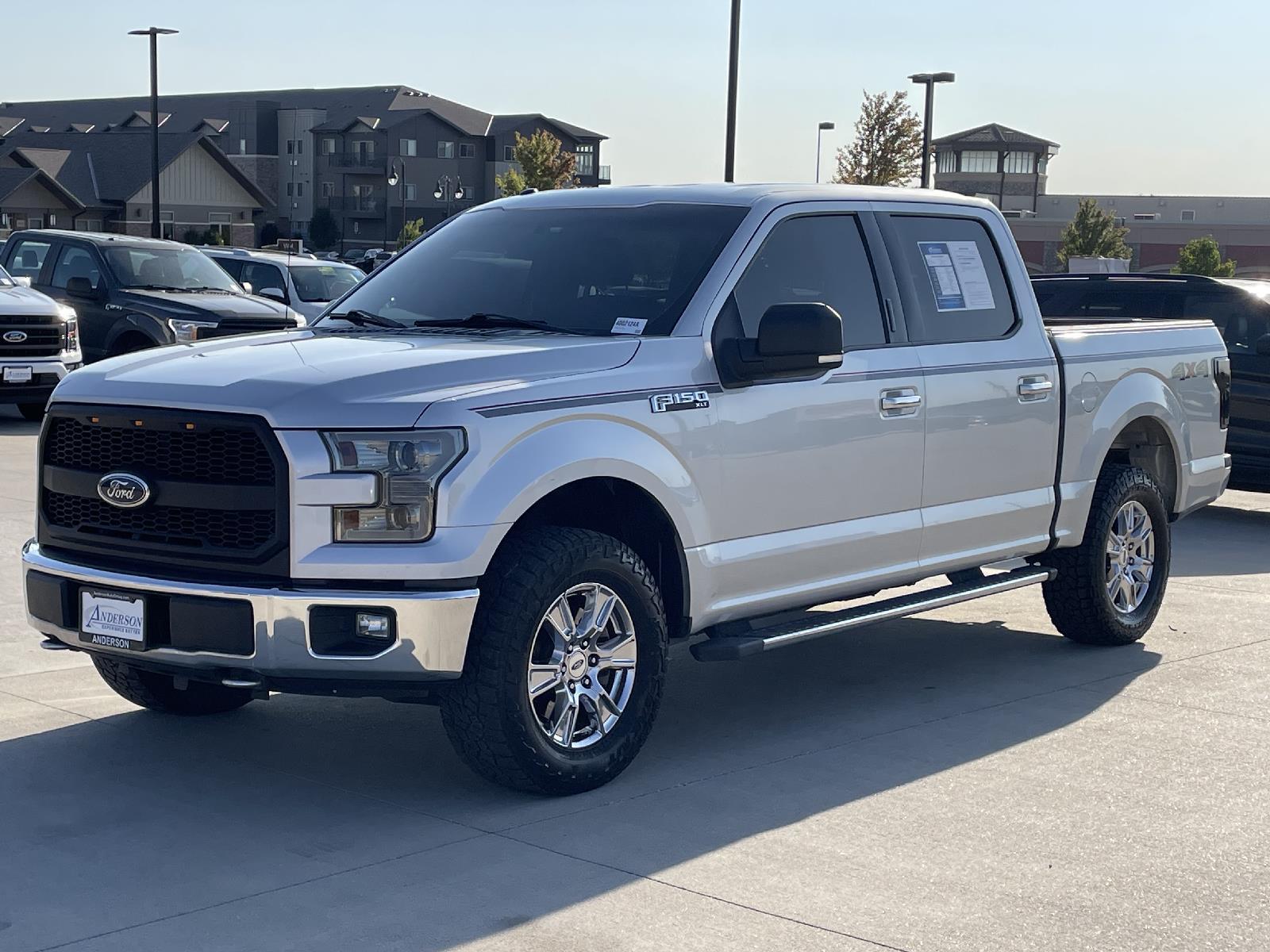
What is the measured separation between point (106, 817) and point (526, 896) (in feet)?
4.94

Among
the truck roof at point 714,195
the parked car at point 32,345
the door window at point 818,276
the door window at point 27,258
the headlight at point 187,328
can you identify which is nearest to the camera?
the door window at point 818,276

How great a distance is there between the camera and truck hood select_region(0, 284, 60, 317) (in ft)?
55.0

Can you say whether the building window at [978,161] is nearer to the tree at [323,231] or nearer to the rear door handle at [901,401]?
the tree at [323,231]

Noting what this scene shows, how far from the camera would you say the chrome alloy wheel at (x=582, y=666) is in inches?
222

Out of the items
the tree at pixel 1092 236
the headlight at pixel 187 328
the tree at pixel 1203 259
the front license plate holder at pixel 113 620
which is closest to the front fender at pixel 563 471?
the front license plate holder at pixel 113 620

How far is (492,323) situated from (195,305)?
12.9m

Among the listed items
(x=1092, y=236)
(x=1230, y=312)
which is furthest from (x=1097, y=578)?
(x=1092, y=236)

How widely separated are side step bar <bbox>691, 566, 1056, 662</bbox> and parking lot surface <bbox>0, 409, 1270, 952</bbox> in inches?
15.7

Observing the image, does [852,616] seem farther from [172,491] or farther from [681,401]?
[172,491]

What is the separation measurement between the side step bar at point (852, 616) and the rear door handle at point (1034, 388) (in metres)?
0.79

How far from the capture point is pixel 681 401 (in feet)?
19.6

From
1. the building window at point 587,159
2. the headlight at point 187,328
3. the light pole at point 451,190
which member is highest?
the building window at point 587,159

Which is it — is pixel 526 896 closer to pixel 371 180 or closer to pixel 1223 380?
pixel 1223 380

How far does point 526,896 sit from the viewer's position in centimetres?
474
